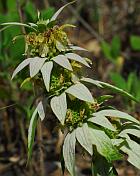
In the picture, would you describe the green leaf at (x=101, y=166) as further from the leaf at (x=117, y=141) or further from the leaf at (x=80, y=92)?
the leaf at (x=80, y=92)

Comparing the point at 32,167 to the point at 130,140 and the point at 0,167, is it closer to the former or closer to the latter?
the point at 0,167

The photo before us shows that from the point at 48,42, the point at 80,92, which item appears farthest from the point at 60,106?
the point at 48,42

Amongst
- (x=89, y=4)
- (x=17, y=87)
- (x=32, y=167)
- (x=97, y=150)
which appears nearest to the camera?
(x=97, y=150)

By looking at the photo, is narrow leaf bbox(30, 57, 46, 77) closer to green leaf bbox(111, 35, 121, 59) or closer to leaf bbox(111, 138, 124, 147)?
leaf bbox(111, 138, 124, 147)

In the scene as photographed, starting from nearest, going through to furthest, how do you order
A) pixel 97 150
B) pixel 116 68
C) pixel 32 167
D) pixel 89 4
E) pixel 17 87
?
pixel 97 150 → pixel 32 167 → pixel 17 87 → pixel 116 68 → pixel 89 4

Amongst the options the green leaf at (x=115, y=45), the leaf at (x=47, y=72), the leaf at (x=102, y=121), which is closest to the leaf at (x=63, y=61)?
the leaf at (x=47, y=72)

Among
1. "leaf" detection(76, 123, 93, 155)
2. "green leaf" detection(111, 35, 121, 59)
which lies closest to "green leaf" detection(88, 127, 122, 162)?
"leaf" detection(76, 123, 93, 155)

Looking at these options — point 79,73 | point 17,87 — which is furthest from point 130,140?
point 17,87
